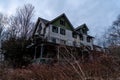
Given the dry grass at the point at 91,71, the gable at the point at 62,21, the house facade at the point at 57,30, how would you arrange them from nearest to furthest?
the dry grass at the point at 91,71 < the house facade at the point at 57,30 < the gable at the point at 62,21

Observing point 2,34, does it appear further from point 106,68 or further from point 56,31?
point 106,68

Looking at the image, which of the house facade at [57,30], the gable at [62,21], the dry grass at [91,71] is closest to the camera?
the dry grass at [91,71]

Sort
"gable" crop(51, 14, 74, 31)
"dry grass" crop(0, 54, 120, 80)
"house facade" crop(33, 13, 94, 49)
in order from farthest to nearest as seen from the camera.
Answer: "gable" crop(51, 14, 74, 31), "house facade" crop(33, 13, 94, 49), "dry grass" crop(0, 54, 120, 80)

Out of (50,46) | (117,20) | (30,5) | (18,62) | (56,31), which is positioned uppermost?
(30,5)

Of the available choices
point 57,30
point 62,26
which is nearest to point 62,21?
point 62,26

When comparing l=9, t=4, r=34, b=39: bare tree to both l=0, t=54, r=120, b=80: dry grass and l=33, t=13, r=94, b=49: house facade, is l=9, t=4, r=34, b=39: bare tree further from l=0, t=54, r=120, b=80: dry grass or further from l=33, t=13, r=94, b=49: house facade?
l=0, t=54, r=120, b=80: dry grass

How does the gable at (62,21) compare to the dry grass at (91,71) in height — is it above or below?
above

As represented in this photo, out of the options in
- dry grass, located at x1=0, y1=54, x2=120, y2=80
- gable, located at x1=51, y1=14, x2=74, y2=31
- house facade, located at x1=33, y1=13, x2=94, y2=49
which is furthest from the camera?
gable, located at x1=51, y1=14, x2=74, y2=31

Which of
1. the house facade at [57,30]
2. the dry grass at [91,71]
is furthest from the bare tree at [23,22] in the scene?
the dry grass at [91,71]

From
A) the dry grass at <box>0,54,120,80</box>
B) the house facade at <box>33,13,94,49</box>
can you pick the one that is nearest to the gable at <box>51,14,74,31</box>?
the house facade at <box>33,13,94,49</box>

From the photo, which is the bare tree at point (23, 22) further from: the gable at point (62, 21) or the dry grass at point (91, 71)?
the dry grass at point (91, 71)

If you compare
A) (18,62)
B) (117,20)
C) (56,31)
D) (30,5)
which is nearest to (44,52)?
(18,62)

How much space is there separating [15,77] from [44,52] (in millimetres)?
17291

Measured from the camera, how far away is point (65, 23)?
33875 millimetres
